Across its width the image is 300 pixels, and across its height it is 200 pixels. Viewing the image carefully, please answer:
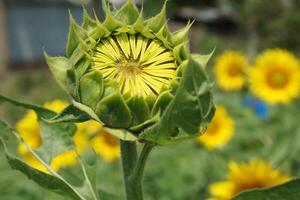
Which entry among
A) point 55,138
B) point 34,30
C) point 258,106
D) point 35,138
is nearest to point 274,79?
point 258,106

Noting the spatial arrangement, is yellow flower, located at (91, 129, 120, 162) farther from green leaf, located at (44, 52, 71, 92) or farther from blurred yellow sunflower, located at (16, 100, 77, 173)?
green leaf, located at (44, 52, 71, 92)

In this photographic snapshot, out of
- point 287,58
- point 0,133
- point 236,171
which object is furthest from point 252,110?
point 0,133

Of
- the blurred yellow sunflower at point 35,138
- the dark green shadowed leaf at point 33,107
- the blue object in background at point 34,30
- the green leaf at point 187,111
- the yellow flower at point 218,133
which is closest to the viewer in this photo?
the green leaf at point 187,111

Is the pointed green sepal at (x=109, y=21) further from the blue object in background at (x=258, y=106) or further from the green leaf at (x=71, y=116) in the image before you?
the blue object in background at (x=258, y=106)

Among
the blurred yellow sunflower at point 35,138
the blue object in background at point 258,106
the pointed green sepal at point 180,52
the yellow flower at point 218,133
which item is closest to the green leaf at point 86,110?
the pointed green sepal at point 180,52

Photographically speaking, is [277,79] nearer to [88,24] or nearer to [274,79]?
[274,79]

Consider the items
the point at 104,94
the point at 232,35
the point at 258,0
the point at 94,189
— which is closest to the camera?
the point at 104,94

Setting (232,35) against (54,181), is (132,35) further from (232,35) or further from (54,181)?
(232,35)
